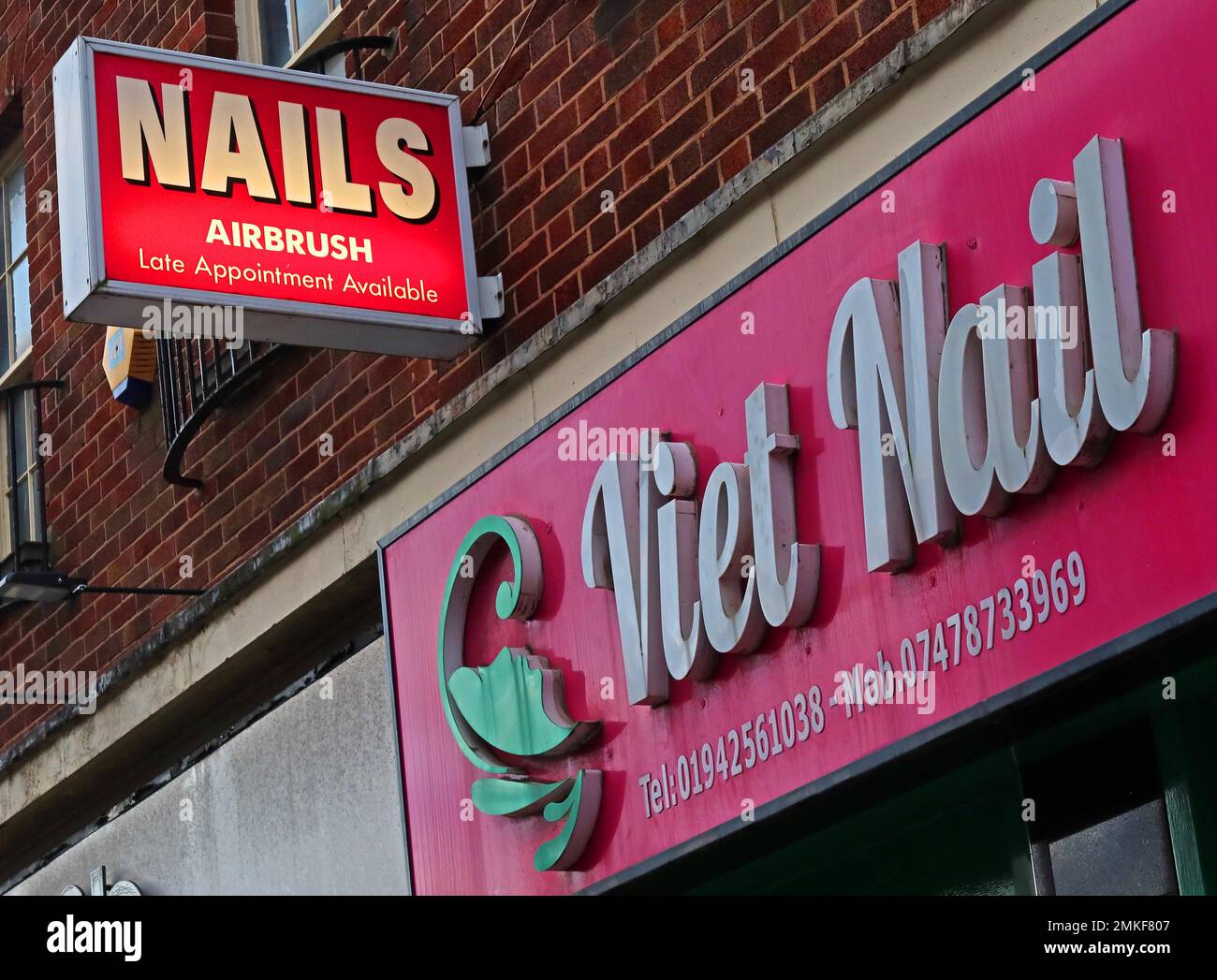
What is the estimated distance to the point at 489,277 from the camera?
247 inches

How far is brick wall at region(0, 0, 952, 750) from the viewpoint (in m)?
5.45

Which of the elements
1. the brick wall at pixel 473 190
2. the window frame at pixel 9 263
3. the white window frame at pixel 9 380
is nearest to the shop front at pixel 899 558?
the brick wall at pixel 473 190

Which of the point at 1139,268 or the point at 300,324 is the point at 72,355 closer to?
the point at 300,324

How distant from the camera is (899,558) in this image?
446cm

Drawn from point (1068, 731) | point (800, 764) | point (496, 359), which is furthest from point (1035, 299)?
point (496, 359)

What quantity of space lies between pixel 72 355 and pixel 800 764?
493 cm

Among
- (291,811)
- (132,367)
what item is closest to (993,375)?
(291,811)

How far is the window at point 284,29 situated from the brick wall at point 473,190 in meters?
0.07

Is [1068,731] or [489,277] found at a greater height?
[489,277]

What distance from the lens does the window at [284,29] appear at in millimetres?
7457

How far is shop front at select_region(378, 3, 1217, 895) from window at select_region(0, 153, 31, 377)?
4.10 m

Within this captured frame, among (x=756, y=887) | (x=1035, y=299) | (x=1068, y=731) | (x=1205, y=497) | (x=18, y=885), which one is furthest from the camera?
(x=18, y=885)

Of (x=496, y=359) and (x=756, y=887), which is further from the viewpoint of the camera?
Answer: (x=496, y=359)

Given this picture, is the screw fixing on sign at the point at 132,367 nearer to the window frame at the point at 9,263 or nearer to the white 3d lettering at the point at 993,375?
the window frame at the point at 9,263
